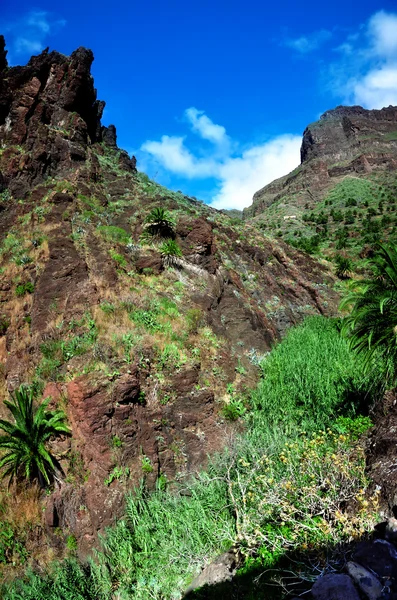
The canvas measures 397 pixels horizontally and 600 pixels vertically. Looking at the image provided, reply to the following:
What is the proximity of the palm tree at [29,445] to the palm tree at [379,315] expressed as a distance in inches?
321

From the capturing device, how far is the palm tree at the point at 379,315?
23.7 ft

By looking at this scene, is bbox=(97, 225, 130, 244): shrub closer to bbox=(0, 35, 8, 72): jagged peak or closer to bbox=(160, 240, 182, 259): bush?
bbox=(160, 240, 182, 259): bush

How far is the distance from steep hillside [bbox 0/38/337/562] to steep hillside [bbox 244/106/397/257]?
88.5 feet

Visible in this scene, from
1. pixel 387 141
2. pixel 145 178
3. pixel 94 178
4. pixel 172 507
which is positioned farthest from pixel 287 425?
pixel 387 141

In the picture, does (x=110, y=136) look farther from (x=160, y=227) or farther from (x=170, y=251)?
(x=170, y=251)

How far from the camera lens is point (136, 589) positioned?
19.0 feet

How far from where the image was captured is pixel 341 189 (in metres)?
92.9

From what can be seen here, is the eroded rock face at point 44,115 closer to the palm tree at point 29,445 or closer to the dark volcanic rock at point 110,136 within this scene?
the dark volcanic rock at point 110,136

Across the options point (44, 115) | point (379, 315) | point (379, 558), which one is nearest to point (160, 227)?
point (379, 315)

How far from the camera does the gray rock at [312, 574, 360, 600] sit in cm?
373

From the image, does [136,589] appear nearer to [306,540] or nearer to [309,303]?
[306,540]

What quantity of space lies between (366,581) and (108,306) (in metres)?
10.8

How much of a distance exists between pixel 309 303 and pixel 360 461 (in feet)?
63.9

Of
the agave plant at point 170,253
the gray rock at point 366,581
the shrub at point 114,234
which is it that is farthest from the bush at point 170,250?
the gray rock at point 366,581
